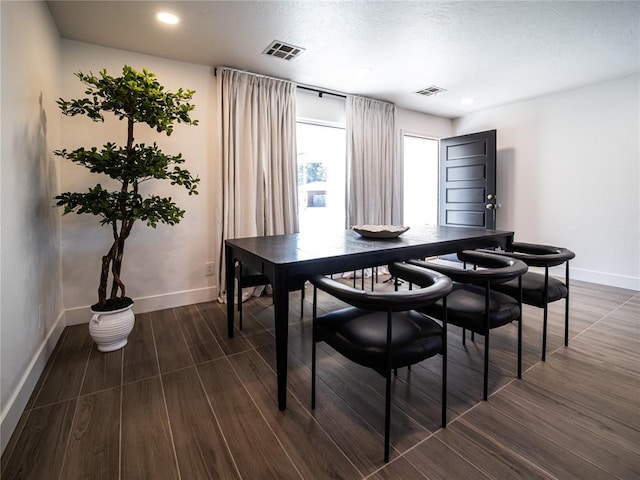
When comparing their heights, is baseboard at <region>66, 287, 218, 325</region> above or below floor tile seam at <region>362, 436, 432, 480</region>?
above

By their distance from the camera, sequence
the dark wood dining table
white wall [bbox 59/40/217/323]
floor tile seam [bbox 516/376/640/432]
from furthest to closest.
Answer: white wall [bbox 59/40/217/323] < the dark wood dining table < floor tile seam [bbox 516/376/640/432]

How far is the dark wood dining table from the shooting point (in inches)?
60.7

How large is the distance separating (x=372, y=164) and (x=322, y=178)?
78 centimetres

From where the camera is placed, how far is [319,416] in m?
1.52

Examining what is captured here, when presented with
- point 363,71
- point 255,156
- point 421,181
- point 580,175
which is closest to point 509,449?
point 255,156

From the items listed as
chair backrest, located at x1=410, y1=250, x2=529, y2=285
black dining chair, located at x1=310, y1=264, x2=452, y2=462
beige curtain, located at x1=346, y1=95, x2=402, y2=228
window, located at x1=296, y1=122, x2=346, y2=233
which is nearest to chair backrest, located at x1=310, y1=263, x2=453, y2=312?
black dining chair, located at x1=310, y1=264, x2=452, y2=462

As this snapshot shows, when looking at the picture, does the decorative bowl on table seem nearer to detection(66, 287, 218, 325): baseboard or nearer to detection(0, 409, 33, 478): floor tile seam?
detection(66, 287, 218, 325): baseboard

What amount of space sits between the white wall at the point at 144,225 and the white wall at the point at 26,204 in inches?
8.0

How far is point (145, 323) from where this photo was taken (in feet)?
8.89

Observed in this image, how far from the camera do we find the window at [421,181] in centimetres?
569

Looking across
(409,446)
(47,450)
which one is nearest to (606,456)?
(409,446)

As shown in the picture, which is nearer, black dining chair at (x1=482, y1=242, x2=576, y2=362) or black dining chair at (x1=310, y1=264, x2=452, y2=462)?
black dining chair at (x1=310, y1=264, x2=452, y2=462)

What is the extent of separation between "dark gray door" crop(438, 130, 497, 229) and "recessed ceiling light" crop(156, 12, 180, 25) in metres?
4.13

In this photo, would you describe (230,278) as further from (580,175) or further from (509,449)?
(580,175)
